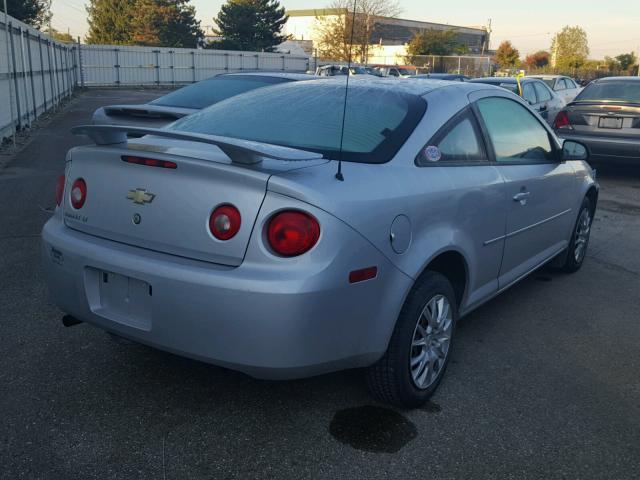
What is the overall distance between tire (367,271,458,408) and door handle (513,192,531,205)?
913 millimetres

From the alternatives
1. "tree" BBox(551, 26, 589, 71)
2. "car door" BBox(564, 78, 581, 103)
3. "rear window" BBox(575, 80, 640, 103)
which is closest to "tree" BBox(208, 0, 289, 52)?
"tree" BBox(551, 26, 589, 71)

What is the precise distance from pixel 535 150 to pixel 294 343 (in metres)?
2.66

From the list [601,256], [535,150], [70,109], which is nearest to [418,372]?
[535,150]

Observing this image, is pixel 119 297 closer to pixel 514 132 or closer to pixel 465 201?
pixel 465 201

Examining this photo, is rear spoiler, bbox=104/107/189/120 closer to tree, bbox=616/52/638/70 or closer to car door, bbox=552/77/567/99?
car door, bbox=552/77/567/99

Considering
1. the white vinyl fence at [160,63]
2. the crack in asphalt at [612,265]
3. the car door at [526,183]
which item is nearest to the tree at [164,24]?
the white vinyl fence at [160,63]

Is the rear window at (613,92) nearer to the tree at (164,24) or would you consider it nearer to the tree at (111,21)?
the tree at (164,24)

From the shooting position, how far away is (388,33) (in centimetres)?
8769

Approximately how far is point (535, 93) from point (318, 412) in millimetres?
12561

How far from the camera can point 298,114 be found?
3520 mm

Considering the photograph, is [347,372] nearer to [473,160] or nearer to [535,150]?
[473,160]

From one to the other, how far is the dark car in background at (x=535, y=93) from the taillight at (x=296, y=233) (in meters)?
11.8

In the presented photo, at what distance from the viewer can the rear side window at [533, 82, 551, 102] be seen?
14336mm

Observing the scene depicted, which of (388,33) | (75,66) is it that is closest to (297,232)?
(75,66)
